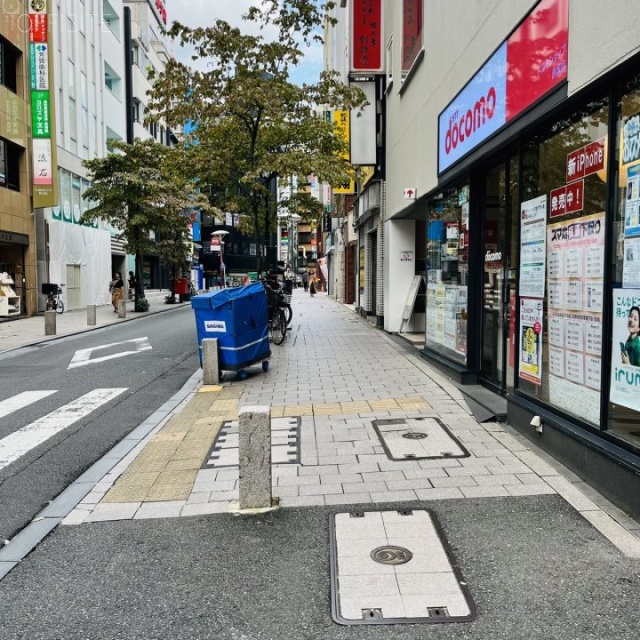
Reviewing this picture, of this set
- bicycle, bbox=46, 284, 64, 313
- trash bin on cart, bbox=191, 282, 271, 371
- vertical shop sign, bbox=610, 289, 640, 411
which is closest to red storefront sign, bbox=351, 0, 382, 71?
trash bin on cart, bbox=191, 282, 271, 371

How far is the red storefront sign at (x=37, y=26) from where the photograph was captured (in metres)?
23.4

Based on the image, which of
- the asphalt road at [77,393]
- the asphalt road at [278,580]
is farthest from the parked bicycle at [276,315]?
the asphalt road at [278,580]

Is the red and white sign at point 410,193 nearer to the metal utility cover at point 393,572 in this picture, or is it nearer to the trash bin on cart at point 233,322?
the trash bin on cart at point 233,322

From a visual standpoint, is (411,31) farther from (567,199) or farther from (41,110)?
(41,110)

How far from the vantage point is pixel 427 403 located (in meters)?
7.45

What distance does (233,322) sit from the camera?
364 inches

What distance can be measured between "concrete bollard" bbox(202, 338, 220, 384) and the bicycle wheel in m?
4.80

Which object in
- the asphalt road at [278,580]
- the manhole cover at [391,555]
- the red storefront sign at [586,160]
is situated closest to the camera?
the asphalt road at [278,580]

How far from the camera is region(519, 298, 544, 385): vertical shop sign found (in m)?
5.59

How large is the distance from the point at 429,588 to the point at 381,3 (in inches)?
619

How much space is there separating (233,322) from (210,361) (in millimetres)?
722

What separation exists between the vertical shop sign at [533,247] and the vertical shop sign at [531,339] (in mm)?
107

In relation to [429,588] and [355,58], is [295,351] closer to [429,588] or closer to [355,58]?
[355,58]

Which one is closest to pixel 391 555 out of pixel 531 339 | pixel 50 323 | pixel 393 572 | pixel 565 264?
pixel 393 572
